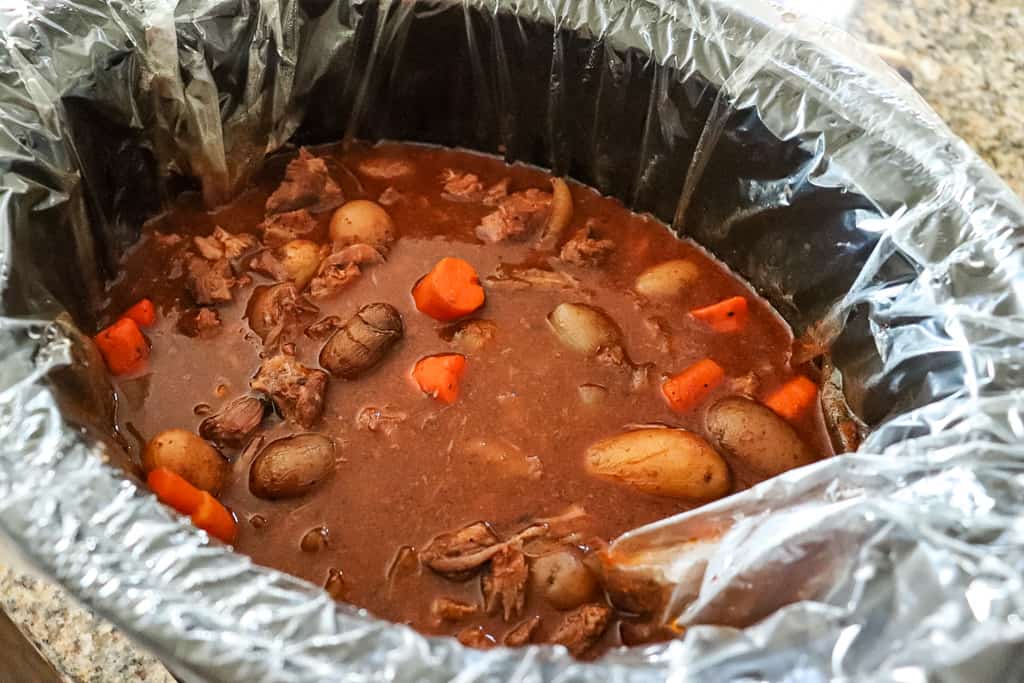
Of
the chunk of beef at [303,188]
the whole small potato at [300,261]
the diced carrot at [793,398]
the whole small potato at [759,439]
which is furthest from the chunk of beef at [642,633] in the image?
the chunk of beef at [303,188]

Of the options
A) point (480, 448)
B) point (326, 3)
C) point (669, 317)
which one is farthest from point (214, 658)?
point (326, 3)

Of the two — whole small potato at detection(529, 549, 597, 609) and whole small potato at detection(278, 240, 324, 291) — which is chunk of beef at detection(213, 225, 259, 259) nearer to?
whole small potato at detection(278, 240, 324, 291)

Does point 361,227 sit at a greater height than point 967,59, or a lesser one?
lesser

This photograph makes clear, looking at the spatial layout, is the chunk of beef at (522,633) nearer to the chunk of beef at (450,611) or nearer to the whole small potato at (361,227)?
the chunk of beef at (450,611)

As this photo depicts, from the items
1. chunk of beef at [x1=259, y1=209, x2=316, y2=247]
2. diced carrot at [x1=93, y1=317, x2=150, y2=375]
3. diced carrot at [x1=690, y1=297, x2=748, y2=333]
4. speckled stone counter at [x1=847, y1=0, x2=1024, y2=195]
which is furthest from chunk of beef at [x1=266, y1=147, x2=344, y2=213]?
speckled stone counter at [x1=847, y1=0, x2=1024, y2=195]

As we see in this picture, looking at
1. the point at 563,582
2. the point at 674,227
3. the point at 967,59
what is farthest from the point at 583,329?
the point at 967,59

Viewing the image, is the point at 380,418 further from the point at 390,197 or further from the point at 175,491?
the point at 390,197

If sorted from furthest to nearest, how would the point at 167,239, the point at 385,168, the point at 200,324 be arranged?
the point at 385,168
the point at 167,239
the point at 200,324
